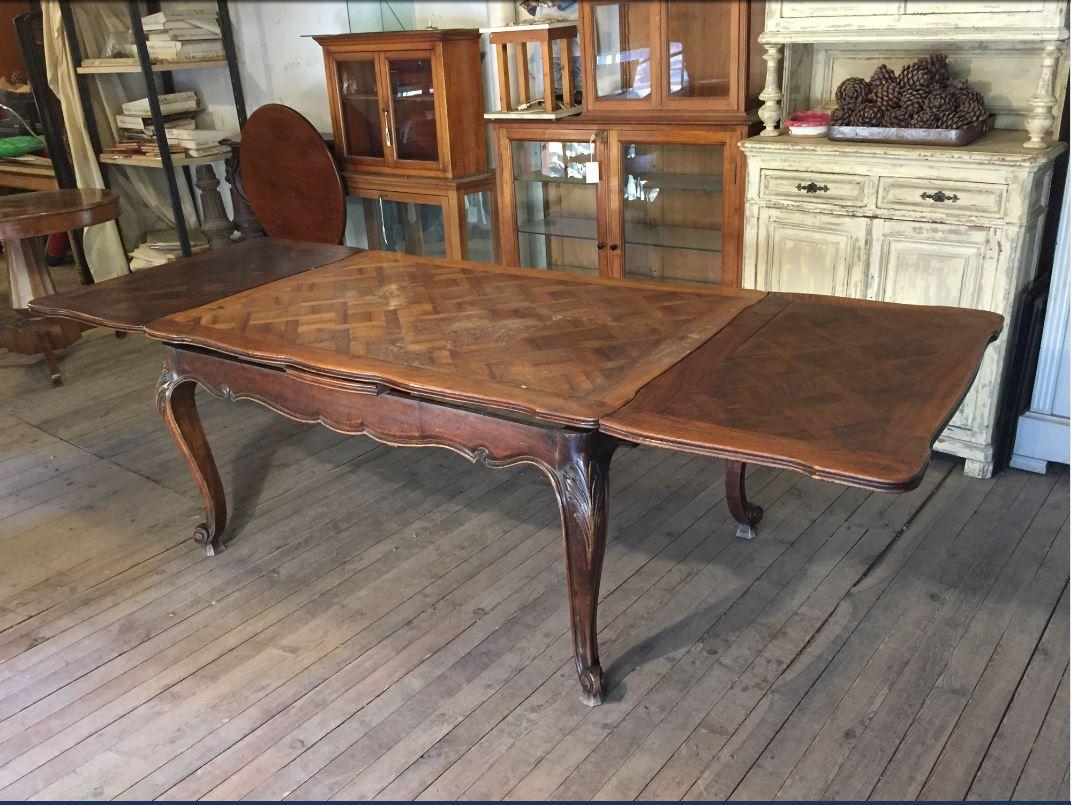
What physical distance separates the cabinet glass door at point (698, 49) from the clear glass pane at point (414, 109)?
1180 mm

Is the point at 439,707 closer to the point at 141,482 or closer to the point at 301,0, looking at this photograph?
the point at 141,482

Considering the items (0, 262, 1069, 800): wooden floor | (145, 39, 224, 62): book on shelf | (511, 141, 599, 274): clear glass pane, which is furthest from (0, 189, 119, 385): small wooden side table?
(511, 141, 599, 274): clear glass pane

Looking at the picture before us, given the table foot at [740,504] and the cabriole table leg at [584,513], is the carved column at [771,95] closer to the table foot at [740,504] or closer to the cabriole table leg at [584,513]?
the table foot at [740,504]

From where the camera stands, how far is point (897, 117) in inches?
114

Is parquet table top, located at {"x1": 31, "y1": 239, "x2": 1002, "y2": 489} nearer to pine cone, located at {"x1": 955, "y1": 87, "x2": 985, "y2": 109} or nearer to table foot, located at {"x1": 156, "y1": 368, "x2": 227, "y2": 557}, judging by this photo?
table foot, located at {"x1": 156, "y1": 368, "x2": 227, "y2": 557}

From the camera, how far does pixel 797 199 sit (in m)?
3.08

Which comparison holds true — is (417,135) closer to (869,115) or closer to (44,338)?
(44,338)

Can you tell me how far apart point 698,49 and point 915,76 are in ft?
2.55

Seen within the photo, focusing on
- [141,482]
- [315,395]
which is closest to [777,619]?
[315,395]

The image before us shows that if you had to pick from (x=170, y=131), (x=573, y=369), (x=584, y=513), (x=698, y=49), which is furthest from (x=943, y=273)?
(x=170, y=131)

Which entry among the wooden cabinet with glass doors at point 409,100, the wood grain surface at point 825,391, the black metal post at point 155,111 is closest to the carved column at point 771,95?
the wood grain surface at point 825,391

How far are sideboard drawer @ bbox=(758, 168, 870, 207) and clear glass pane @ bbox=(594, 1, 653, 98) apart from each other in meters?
0.63

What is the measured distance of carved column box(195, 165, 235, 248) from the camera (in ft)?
17.0

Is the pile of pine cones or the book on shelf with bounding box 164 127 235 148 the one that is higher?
the pile of pine cones
